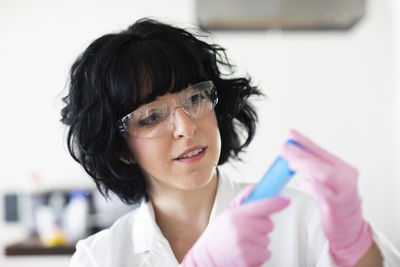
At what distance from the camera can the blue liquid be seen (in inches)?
31.3

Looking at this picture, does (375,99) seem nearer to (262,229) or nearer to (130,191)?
(130,191)

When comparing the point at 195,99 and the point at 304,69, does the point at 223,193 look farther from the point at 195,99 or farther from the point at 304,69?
the point at 304,69

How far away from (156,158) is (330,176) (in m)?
0.46

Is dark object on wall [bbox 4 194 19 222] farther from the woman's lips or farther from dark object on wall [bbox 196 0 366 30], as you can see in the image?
the woman's lips

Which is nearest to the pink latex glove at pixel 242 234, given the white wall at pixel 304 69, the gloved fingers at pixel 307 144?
the gloved fingers at pixel 307 144

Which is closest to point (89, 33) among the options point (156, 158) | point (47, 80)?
point (47, 80)

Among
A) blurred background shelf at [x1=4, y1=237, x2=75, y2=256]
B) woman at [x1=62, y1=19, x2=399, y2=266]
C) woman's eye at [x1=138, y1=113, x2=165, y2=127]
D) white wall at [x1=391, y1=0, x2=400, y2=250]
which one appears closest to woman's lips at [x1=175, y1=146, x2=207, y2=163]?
woman at [x1=62, y1=19, x2=399, y2=266]

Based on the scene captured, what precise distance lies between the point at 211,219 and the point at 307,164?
1.63ft

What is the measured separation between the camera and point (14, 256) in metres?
2.59

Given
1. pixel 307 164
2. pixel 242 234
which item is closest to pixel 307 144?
pixel 307 164

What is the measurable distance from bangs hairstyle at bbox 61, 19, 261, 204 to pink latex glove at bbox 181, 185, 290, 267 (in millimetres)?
400

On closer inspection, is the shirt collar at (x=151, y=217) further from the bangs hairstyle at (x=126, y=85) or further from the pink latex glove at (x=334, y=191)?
the pink latex glove at (x=334, y=191)

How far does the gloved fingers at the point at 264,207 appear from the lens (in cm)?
80

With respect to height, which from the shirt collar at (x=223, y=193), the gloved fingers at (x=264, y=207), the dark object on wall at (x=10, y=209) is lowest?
the dark object on wall at (x=10, y=209)
